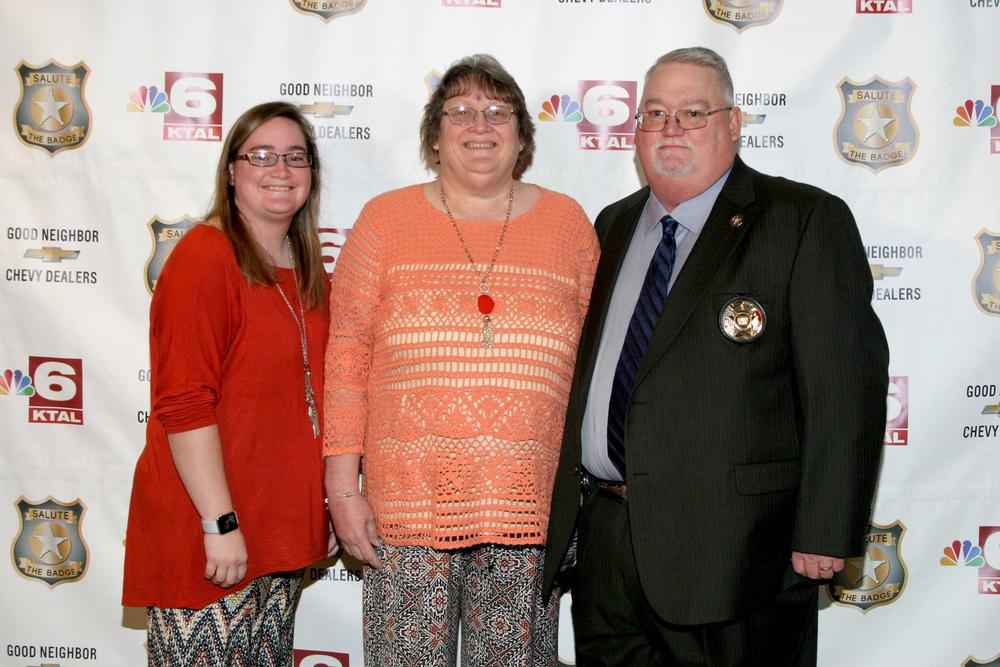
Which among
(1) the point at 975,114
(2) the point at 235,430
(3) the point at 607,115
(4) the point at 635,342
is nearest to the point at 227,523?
(2) the point at 235,430

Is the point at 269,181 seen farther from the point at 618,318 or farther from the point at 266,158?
the point at 618,318

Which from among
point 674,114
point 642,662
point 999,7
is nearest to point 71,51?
point 674,114

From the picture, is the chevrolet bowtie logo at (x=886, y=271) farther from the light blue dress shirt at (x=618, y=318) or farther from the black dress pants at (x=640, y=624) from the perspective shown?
the black dress pants at (x=640, y=624)

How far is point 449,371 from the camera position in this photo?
179 cm

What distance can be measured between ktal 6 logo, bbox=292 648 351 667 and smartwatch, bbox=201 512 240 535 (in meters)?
1.09

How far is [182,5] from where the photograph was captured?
2.51 metres

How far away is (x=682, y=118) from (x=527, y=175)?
798 mm

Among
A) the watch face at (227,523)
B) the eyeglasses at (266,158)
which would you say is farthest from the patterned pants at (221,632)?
the eyeglasses at (266,158)

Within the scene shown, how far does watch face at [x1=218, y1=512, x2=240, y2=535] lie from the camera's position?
174cm

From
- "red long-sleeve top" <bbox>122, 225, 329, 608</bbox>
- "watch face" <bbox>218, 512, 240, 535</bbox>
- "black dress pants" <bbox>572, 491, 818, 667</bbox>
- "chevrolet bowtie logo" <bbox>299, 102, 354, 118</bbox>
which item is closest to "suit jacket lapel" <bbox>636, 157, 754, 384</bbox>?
"black dress pants" <bbox>572, 491, 818, 667</bbox>

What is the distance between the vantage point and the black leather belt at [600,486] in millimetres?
1781

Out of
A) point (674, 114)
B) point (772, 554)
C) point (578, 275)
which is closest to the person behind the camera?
point (772, 554)

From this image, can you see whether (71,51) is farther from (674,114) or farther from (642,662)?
(642,662)

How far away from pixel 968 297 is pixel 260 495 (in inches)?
80.6
